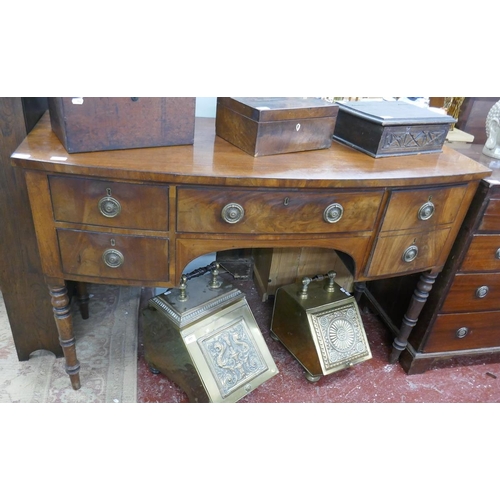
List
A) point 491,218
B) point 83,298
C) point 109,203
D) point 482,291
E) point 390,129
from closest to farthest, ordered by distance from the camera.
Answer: point 109,203 → point 390,129 → point 491,218 → point 482,291 → point 83,298

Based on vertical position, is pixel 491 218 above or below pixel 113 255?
above

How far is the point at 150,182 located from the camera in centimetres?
100

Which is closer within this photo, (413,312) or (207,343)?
(207,343)

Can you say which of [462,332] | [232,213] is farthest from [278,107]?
[462,332]

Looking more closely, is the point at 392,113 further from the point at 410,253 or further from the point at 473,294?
the point at 473,294

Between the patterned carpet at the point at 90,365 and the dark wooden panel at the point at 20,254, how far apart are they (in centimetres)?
6

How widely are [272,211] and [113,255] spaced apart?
1.38 feet

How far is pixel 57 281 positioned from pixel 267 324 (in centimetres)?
89

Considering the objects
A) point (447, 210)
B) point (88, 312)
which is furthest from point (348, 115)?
point (88, 312)

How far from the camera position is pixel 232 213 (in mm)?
1066

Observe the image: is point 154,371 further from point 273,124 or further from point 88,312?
point 273,124

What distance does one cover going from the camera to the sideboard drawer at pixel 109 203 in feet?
3.29

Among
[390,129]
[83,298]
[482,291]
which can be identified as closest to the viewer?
[390,129]

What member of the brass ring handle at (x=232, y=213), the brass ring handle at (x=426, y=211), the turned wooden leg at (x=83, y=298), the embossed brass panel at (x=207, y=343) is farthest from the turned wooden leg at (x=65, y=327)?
the brass ring handle at (x=426, y=211)
